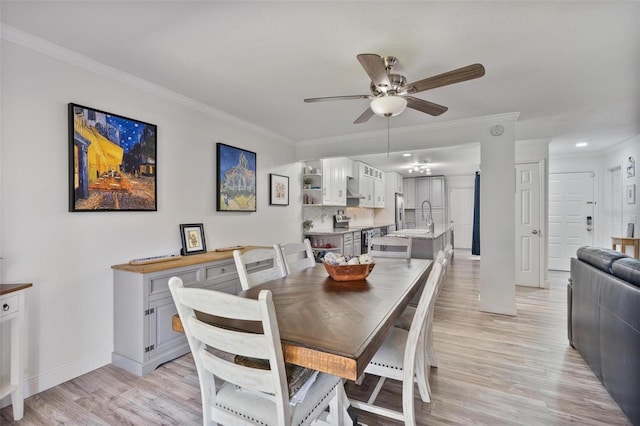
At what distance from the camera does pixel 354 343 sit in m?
1.10

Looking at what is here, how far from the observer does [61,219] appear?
86.7 inches

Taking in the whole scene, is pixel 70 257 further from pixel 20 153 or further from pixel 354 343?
pixel 354 343

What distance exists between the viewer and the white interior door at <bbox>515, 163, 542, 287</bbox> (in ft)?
15.9

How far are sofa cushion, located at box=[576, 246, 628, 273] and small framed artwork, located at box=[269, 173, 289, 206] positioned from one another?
344 centimetres

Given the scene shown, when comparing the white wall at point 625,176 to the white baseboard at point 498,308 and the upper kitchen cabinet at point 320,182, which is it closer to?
the white baseboard at point 498,308

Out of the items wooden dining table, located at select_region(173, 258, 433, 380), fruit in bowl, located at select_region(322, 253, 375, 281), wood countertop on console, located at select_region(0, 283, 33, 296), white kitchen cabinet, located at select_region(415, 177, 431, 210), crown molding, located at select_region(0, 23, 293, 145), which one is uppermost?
crown molding, located at select_region(0, 23, 293, 145)

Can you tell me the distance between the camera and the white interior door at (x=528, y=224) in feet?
15.9

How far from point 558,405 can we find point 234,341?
2.14 meters

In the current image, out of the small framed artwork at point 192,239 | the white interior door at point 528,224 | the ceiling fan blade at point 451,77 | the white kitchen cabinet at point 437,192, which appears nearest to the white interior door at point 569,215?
the white interior door at point 528,224

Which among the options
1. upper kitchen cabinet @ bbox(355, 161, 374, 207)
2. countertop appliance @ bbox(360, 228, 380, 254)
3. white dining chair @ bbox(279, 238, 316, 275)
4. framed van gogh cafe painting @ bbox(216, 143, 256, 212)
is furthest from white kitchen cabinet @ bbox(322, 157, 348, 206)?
white dining chair @ bbox(279, 238, 316, 275)

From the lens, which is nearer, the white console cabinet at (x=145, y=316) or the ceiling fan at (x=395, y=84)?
the ceiling fan at (x=395, y=84)

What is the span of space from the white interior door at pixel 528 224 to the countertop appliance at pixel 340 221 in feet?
10.2

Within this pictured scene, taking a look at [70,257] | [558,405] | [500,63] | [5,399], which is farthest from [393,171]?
[5,399]

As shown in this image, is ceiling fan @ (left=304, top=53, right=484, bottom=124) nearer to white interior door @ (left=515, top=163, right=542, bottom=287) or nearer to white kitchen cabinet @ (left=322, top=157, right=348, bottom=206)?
white kitchen cabinet @ (left=322, top=157, right=348, bottom=206)
